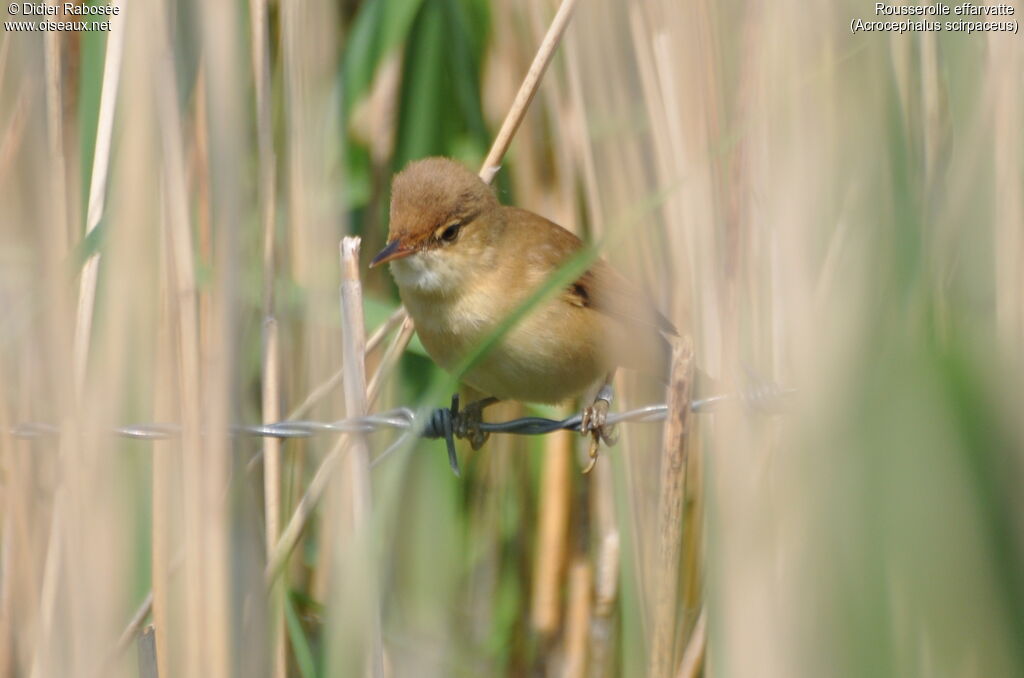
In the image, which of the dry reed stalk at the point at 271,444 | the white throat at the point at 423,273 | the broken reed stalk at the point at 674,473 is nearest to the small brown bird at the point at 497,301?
the white throat at the point at 423,273

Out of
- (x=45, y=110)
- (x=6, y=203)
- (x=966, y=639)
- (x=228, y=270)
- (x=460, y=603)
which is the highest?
(x=45, y=110)

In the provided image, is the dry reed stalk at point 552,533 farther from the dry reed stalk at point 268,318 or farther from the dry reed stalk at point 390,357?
the dry reed stalk at point 268,318

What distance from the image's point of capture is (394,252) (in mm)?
1859

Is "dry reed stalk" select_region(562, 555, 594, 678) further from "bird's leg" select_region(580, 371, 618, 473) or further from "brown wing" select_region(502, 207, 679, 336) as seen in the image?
"brown wing" select_region(502, 207, 679, 336)

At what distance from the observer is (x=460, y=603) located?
6.68ft

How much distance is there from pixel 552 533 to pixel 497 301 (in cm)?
50

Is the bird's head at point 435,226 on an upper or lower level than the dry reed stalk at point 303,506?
upper

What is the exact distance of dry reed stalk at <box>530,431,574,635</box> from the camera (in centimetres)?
210

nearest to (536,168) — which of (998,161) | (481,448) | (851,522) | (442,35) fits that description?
(442,35)

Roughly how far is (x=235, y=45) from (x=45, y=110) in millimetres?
536

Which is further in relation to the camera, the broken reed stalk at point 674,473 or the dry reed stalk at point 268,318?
the dry reed stalk at point 268,318

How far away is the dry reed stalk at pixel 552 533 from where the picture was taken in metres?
2.10

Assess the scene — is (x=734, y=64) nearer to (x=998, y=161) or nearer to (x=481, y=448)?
(x=998, y=161)

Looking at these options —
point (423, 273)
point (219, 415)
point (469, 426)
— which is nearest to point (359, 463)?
point (219, 415)
